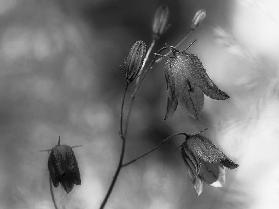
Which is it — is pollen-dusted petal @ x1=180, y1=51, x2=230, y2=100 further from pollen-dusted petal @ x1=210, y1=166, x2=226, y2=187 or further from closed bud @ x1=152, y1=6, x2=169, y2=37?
pollen-dusted petal @ x1=210, y1=166, x2=226, y2=187

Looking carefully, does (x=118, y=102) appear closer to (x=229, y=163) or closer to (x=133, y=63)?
(x=229, y=163)

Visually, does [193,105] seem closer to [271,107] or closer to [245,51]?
[271,107]

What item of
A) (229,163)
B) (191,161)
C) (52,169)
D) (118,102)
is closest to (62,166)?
(52,169)

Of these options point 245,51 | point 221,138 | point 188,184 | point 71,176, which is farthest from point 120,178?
point 71,176

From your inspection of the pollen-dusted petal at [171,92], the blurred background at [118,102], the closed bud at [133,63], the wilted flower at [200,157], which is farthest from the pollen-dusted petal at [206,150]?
the blurred background at [118,102]

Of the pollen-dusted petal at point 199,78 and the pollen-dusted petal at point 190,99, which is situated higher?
the pollen-dusted petal at point 199,78

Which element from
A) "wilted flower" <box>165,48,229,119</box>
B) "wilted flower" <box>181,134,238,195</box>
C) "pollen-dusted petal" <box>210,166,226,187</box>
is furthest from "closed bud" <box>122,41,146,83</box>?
"pollen-dusted petal" <box>210,166,226,187</box>

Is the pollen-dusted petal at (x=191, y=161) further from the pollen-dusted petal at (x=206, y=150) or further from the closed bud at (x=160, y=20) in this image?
the closed bud at (x=160, y=20)
